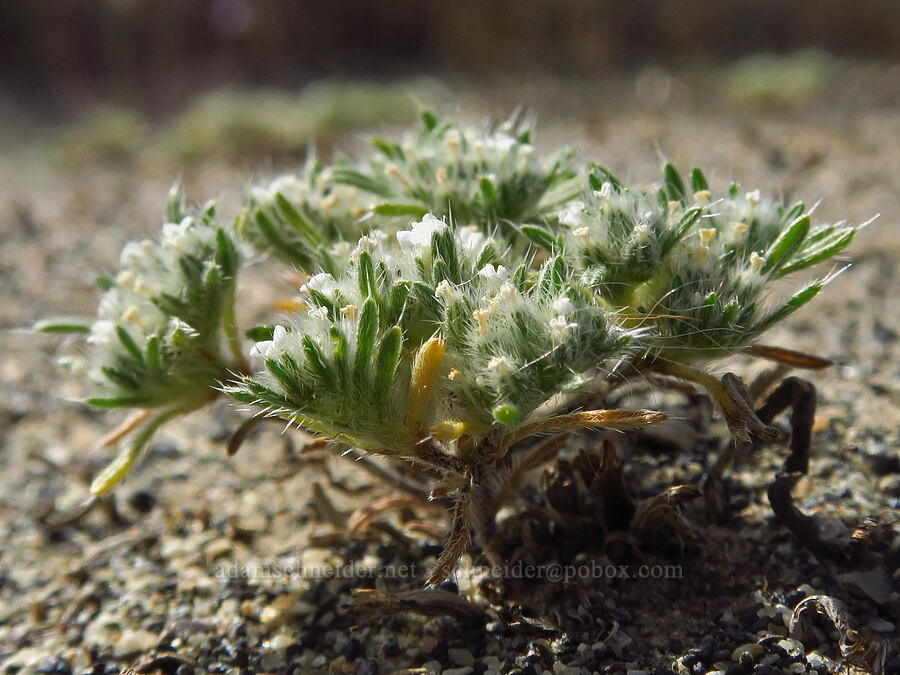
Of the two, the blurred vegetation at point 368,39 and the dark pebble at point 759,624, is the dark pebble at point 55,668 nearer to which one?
the dark pebble at point 759,624

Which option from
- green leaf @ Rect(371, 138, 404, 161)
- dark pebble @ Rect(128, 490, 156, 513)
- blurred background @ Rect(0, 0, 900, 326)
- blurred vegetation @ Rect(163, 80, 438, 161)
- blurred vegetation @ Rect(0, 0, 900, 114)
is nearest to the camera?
green leaf @ Rect(371, 138, 404, 161)

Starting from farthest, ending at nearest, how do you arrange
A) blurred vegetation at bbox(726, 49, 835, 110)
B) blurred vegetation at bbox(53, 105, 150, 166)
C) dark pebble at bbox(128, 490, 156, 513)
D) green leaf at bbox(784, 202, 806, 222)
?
blurred vegetation at bbox(53, 105, 150, 166), blurred vegetation at bbox(726, 49, 835, 110), dark pebble at bbox(128, 490, 156, 513), green leaf at bbox(784, 202, 806, 222)

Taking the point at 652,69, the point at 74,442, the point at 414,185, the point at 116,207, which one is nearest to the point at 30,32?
the point at 116,207

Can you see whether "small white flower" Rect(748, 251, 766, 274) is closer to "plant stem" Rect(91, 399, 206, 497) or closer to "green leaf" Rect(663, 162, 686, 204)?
"green leaf" Rect(663, 162, 686, 204)

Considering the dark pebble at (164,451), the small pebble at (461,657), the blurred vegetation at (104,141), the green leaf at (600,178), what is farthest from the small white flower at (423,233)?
the blurred vegetation at (104,141)

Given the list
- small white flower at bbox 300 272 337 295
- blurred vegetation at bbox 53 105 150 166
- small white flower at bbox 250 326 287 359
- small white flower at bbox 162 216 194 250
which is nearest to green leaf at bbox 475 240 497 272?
small white flower at bbox 300 272 337 295

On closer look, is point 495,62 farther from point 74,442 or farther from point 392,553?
point 392,553
